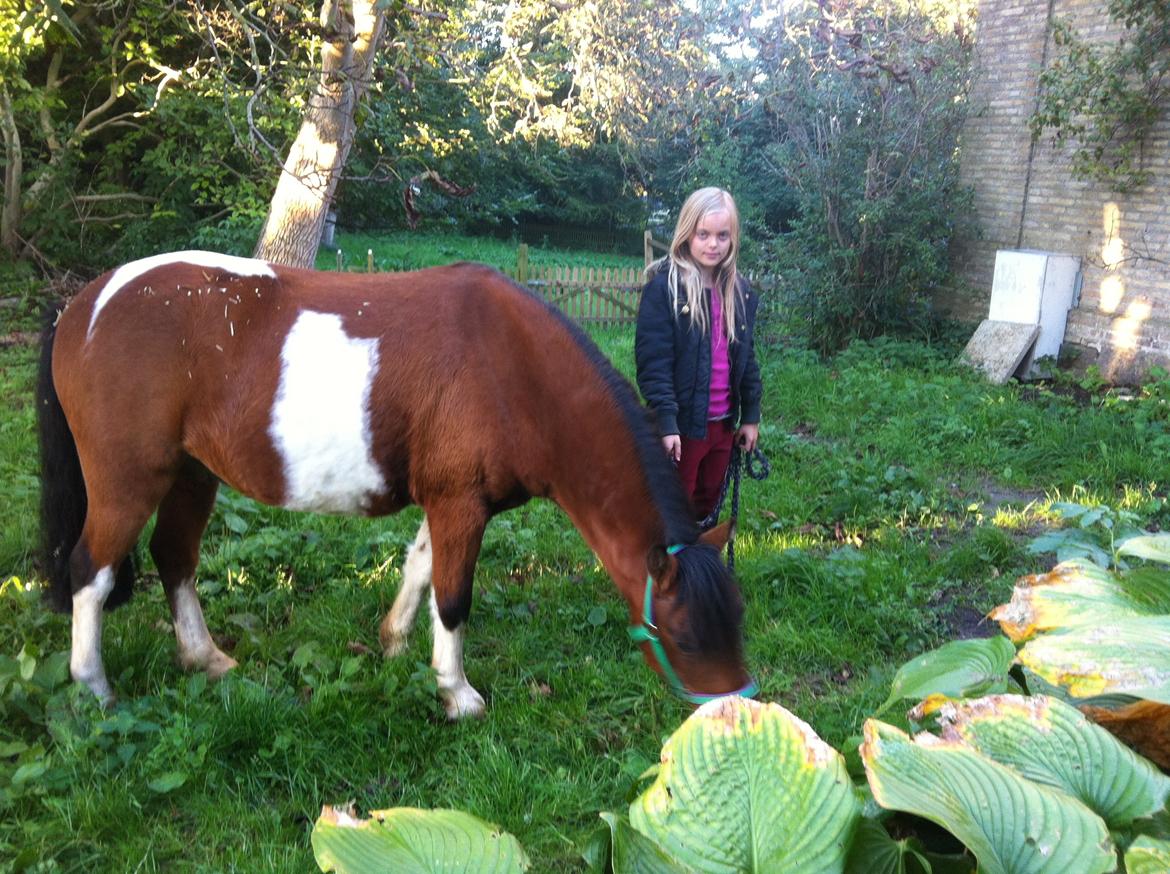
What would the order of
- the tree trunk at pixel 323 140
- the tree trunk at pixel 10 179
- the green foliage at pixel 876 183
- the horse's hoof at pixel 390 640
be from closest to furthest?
1. the horse's hoof at pixel 390 640
2. the tree trunk at pixel 323 140
3. the tree trunk at pixel 10 179
4. the green foliage at pixel 876 183

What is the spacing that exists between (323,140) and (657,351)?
3.89 m

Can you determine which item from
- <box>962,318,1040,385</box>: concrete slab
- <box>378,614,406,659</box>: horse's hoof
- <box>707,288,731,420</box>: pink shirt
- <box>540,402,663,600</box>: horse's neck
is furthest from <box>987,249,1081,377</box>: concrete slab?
<box>378,614,406,659</box>: horse's hoof

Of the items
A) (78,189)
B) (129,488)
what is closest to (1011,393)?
(129,488)

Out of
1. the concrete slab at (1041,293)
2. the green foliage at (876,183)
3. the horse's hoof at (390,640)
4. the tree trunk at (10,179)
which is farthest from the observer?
the green foliage at (876,183)

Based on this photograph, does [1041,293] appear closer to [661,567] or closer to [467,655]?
[467,655]

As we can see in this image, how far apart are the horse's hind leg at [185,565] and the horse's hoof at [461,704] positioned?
899 millimetres

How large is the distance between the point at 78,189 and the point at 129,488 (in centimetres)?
1002

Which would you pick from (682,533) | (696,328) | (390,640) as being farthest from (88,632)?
(696,328)

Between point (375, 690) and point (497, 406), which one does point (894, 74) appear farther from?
point (375, 690)

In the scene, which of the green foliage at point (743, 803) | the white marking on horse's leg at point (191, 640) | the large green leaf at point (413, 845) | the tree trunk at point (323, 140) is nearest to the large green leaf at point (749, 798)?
the green foliage at point (743, 803)

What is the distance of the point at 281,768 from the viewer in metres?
3.03

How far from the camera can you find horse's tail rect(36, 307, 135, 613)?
11.3 feet

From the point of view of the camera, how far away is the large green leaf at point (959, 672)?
3.84 feet

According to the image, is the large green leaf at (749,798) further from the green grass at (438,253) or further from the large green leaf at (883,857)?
the green grass at (438,253)
